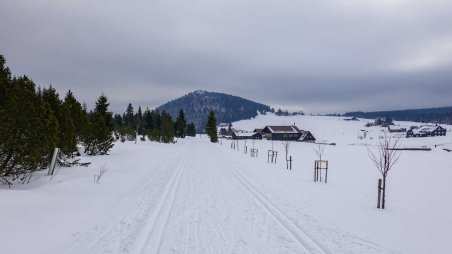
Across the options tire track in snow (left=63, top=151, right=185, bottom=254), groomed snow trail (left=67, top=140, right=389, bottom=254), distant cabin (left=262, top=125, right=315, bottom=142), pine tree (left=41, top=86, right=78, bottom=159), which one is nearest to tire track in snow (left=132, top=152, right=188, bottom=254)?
groomed snow trail (left=67, top=140, right=389, bottom=254)

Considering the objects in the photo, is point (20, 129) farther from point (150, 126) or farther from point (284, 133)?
point (284, 133)

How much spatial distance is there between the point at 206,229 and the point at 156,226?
131 centimetres

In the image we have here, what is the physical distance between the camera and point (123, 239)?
7.36 metres

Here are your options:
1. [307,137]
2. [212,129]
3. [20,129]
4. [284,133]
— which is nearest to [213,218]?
[20,129]

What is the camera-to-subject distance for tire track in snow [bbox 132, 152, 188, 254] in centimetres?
686

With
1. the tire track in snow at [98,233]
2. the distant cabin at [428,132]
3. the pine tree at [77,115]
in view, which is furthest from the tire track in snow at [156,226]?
the distant cabin at [428,132]

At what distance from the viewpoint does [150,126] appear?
95.0m

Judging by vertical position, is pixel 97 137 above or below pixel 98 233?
above

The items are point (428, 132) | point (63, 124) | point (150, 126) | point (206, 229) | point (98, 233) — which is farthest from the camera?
point (428, 132)

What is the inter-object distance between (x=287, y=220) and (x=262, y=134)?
133485 millimetres

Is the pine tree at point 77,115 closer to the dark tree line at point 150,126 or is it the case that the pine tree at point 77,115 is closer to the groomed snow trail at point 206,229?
the groomed snow trail at point 206,229

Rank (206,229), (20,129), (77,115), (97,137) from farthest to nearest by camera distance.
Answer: (97,137) < (77,115) < (20,129) < (206,229)

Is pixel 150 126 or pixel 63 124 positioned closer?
pixel 63 124

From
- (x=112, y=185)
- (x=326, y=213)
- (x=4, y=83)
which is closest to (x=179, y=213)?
(x=326, y=213)
